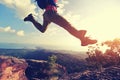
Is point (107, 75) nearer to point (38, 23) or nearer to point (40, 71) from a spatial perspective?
point (38, 23)

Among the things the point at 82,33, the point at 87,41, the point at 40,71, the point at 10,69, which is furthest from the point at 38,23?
the point at 40,71

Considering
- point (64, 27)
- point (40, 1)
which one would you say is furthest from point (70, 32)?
point (40, 1)

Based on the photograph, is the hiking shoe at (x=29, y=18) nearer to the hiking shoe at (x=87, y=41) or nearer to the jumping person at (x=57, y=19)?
the jumping person at (x=57, y=19)

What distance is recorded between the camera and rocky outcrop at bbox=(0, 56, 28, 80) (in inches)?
944

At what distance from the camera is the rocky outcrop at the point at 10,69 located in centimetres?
2397

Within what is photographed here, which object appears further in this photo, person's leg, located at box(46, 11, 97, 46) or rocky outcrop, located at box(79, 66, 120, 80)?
rocky outcrop, located at box(79, 66, 120, 80)

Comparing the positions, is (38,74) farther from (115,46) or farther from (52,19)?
(52,19)

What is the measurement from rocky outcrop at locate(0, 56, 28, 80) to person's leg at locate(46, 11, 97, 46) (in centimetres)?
1747

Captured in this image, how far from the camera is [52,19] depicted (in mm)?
7156

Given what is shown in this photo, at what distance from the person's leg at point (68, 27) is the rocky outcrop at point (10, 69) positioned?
Result: 1747 cm

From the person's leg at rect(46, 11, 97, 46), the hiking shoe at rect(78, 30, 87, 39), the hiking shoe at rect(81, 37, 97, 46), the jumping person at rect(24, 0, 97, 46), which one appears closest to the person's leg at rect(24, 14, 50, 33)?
the jumping person at rect(24, 0, 97, 46)

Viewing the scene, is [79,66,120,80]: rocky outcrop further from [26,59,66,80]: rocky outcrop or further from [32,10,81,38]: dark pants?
[32,10,81,38]: dark pants

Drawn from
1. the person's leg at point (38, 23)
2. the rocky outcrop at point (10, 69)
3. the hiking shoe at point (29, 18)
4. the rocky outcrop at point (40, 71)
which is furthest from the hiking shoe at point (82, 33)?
the rocky outcrop at point (40, 71)

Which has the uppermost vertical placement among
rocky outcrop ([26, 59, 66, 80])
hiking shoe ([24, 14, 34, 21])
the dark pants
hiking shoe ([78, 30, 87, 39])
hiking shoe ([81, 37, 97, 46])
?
hiking shoe ([24, 14, 34, 21])
